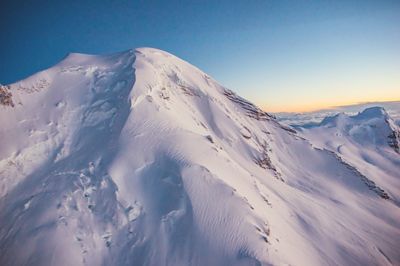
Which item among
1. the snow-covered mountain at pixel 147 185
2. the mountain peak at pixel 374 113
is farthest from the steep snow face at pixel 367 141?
the snow-covered mountain at pixel 147 185

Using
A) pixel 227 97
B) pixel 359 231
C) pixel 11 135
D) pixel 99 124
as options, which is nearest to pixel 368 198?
pixel 359 231

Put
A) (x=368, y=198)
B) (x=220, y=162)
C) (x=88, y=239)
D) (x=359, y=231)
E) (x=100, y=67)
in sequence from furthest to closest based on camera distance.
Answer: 1. (x=368, y=198)
2. (x=100, y=67)
3. (x=359, y=231)
4. (x=220, y=162)
5. (x=88, y=239)

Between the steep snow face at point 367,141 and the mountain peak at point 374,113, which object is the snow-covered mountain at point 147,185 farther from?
the mountain peak at point 374,113

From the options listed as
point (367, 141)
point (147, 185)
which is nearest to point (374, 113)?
point (367, 141)

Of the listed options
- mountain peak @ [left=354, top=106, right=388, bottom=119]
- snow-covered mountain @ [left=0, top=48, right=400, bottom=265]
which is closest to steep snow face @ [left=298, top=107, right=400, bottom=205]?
mountain peak @ [left=354, top=106, right=388, bottom=119]

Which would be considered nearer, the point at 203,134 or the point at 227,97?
the point at 203,134

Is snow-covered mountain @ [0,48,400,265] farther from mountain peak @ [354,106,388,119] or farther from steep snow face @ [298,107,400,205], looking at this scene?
mountain peak @ [354,106,388,119]

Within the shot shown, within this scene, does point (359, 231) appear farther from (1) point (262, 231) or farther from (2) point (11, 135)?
(2) point (11, 135)
